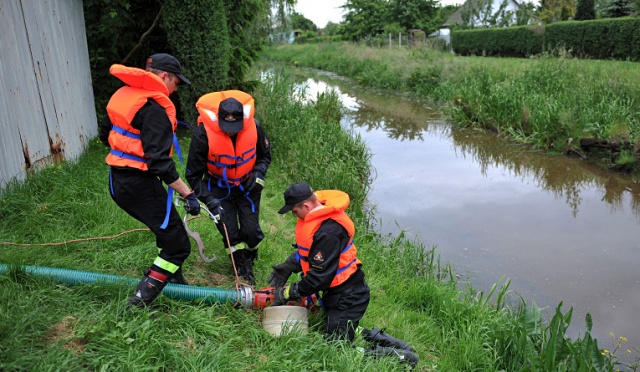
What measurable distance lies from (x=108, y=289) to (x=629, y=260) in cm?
581

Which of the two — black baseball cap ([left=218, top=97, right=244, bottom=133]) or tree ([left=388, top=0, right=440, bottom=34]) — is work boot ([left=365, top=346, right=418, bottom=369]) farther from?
tree ([left=388, top=0, right=440, bottom=34])

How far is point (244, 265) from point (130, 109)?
1.76 m

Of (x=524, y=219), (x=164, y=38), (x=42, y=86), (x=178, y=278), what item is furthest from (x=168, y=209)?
(x=164, y=38)

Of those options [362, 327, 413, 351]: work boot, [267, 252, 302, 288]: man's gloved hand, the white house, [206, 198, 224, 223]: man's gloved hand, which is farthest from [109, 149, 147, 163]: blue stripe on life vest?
the white house

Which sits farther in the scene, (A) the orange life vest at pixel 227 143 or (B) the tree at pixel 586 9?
(B) the tree at pixel 586 9

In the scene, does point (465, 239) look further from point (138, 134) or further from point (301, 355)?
point (138, 134)

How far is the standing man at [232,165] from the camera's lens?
386 cm

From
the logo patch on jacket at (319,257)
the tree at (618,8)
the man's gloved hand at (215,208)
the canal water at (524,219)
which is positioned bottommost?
the canal water at (524,219)

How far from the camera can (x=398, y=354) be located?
3.59m

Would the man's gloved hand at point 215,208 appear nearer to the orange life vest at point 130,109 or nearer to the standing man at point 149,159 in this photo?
the standing man at point 149,159

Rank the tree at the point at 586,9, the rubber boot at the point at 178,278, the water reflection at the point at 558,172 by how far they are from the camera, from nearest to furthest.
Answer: the rubber boot at the point at 178,278 < the water reflection at the point at 558,172 < the tree at the point at 586,9

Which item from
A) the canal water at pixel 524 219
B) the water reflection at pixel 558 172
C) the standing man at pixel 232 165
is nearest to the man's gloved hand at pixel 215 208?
the standing man at pixel 232 165

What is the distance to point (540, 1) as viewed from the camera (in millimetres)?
46125

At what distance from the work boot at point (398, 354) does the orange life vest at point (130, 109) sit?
2.03 meters
